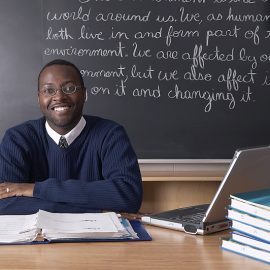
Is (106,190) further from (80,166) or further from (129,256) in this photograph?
(129,256)

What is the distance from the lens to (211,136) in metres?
3.32

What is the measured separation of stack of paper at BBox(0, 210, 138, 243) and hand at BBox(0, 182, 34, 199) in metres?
0.37

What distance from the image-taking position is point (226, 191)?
1527 millimetres

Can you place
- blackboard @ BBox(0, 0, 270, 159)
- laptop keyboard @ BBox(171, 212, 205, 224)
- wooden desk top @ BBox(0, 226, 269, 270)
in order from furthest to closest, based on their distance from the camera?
blackboard @ BBox(0, 0, 270, 159)
laptop keyboard @ BBox(171, 212, 205, 224)
wooden desk top @ BBox(0, 226, 269, 270)

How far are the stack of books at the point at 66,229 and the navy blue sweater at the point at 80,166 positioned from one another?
345 millimetres

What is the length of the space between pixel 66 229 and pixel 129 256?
216mm

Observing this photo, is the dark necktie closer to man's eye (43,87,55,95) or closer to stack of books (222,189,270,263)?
man's eye (43,87,55,95)

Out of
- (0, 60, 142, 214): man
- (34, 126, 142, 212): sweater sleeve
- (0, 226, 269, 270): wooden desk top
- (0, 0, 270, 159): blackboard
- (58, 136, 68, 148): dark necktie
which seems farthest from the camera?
(0, 0, 270, 159): blackboard

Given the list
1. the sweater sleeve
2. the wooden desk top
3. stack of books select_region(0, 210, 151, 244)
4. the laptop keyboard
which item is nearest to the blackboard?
the sweater sleeve

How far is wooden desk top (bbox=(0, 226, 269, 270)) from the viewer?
1.32 meters

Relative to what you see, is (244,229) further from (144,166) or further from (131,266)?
(144,166)

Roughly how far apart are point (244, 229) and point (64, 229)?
47 centimetres

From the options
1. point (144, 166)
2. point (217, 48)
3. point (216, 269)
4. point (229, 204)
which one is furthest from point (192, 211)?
point (217, 48)

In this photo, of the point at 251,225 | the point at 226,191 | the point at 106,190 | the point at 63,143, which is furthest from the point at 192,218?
the point at 63,143
